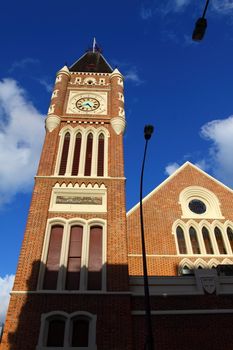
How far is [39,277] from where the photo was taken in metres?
14.6

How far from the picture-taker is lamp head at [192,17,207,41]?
8.82 meters

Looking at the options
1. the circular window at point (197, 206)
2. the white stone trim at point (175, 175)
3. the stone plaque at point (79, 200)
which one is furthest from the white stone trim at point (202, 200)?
the stone plaque at point (79, 200)

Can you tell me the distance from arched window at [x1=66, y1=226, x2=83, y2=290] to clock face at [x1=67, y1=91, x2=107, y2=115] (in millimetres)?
10444

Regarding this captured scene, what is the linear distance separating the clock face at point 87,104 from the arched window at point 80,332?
50.7ft

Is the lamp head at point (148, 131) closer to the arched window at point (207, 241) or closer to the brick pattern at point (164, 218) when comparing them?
the brick pattern at point (164, 218)

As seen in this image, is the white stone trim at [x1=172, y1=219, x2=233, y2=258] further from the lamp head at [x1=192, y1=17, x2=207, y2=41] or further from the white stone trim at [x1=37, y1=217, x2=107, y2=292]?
the lamp head at [x1=192, y1=17, x2=207, y2=41]

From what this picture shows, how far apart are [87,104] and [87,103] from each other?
0.15 metres

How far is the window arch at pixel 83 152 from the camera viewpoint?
65.3 feet

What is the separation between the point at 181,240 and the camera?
19.3 m

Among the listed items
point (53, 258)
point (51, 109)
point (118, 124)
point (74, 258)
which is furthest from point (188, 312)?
point (51, 109)

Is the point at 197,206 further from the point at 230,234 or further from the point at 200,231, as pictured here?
the point at 230,234

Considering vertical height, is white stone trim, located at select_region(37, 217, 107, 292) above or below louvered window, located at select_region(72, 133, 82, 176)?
below

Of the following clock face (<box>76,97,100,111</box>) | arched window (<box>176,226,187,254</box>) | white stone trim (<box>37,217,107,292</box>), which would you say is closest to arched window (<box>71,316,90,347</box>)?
white stone trim (<box>37,217,107,292</box>)

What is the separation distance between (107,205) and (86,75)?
1534 centimetres
